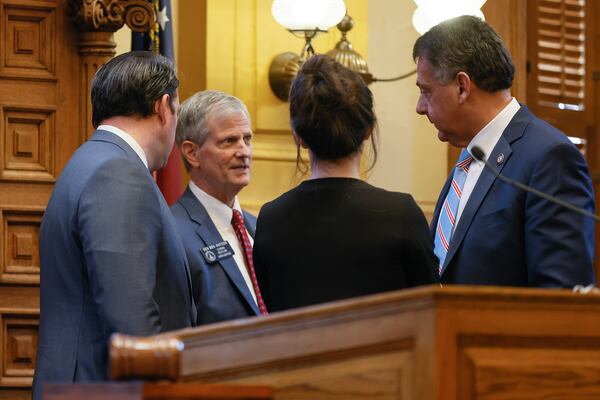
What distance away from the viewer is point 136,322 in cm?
307

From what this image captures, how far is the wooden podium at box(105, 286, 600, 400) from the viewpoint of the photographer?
6.86ft

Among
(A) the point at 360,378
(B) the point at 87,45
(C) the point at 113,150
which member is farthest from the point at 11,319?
(A) the point at 360,378

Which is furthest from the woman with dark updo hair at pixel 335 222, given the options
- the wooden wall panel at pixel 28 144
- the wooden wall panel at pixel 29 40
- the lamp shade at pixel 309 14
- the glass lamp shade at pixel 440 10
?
the glass lamp shade at pixel 440 10

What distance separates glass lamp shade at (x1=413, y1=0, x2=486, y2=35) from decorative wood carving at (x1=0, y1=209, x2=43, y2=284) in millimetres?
1947

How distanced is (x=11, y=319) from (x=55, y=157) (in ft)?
2.16

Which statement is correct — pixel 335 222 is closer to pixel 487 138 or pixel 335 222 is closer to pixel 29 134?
pixel 487 138

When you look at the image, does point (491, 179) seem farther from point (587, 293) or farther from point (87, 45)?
point (87, 45)

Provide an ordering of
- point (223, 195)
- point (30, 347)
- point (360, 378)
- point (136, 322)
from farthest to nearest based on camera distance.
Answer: point (30, 347), point (223, 195), point (136, 322), point (360, 378)

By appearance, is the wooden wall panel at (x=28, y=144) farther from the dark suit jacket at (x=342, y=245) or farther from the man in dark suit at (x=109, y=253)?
the dark suit jacket at (x=342, y=245)

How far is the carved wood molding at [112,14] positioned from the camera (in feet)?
16.5

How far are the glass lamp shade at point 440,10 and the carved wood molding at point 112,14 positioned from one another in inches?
53.0

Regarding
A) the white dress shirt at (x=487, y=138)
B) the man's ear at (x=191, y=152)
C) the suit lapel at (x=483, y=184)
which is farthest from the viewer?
the man's ear at (x=191, y=152)

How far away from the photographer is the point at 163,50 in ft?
17.5

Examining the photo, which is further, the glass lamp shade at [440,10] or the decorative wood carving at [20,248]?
the glass lamp shade at [440,10]
